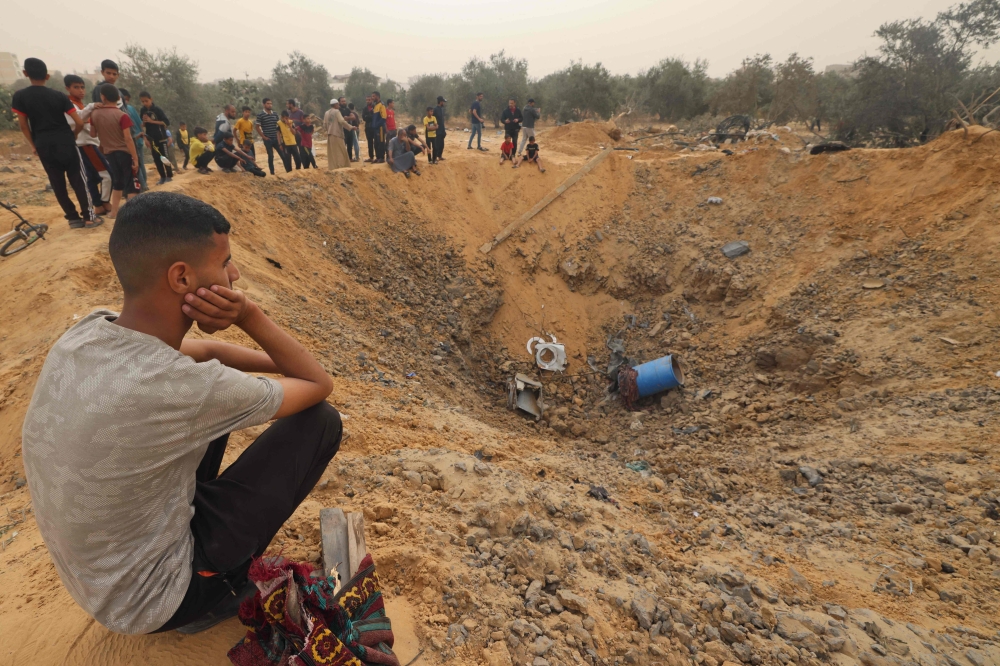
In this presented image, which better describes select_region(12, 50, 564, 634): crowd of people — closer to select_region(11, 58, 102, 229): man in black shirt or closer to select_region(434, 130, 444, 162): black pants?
select_region(11, 58, 102, 229): man in black shirt

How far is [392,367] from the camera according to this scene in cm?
568

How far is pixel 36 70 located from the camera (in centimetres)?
511

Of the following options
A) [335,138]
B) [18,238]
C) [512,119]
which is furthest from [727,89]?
[18,238]

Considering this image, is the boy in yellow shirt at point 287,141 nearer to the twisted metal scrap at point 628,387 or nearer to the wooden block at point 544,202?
the wooden block at point 544,202

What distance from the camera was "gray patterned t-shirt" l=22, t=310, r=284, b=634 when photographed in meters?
1.31

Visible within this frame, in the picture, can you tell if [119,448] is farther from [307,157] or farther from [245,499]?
[307,157]

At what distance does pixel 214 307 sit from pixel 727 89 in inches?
837

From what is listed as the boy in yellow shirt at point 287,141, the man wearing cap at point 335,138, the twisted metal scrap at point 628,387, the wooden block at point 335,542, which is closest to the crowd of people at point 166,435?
the wooden block at point 335,542

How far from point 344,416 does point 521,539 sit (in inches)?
78.3

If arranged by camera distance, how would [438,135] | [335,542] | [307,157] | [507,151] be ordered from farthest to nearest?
[507,151] → [438,135] → [307,157] → [335,542]

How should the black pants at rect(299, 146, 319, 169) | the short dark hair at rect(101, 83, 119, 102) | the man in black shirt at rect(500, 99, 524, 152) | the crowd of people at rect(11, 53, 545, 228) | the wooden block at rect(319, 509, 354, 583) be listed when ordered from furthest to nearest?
the man in black shirt at rect(500, 99, 524, 152)
the black pants at rect(299, 146, 319, 169)
the short dark hair at rect(101, 83, 119, 102)
the crowd of people at rect(11, 53, 545, 228)
the wooden block at rect(319, 509, 354, 583)

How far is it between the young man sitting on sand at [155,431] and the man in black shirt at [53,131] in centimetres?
576

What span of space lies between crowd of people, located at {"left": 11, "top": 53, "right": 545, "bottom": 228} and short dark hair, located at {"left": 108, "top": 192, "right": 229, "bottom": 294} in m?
5.38

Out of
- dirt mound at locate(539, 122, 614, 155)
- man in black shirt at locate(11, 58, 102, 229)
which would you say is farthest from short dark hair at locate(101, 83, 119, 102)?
dirt mound at locate(539, 122, 614, 155)
